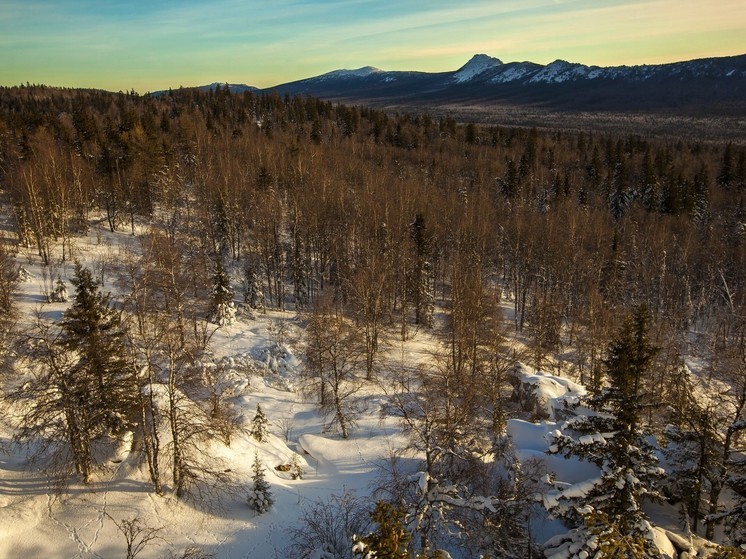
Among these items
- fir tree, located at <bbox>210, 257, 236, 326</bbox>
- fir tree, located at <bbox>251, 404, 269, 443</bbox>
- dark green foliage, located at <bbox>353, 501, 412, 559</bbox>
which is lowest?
fir tree, located at <bbox>251, 404, 269, 443</bbox>

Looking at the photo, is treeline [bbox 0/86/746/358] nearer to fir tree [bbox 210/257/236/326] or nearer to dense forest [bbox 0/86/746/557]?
dense forest [bbox 0/86/746/557]

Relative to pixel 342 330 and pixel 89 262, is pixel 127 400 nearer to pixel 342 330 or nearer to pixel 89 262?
pixel 342 330

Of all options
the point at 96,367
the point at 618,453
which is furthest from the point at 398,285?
the point at 618,453

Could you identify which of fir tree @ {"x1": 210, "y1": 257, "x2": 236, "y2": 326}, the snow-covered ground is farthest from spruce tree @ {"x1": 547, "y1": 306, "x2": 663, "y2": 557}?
fir tree @ {"x1": 210, "y1": 257, "x2": 236, "y2": 326}

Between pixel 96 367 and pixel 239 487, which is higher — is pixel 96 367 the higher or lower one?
the higher one

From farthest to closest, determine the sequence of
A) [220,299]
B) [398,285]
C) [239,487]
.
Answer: [398,285]
[220,299]
[239,487]

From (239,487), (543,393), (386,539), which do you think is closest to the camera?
(386,539)

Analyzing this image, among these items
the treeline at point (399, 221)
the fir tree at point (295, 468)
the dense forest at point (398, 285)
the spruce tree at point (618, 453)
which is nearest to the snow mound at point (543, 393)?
the dense forest at point (398, 285)

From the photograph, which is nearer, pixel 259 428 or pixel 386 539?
pixel 386 539

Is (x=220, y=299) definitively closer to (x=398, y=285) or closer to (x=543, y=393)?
(x=398, y=285)

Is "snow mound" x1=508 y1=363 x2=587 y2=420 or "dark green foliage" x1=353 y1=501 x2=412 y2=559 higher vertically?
"dark green foliage" x1=353 y1=501 x2=412 y2=559
